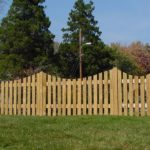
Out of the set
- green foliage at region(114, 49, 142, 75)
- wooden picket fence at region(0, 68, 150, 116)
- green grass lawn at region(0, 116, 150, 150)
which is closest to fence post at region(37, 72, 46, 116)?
wooden picket fence at region(0, 68, 150, 116)

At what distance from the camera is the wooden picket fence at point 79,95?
17109mm

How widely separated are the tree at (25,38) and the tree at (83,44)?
6354 millimetres

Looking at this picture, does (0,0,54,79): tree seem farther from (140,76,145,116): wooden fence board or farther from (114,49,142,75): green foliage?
(114,49,142,75): green foliage

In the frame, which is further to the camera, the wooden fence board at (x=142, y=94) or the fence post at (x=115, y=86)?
the fence post at (x=115, y=86)

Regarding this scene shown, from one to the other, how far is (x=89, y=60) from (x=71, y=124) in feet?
98.3

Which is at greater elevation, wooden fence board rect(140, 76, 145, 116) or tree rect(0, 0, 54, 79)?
tree rect(0, 0, 54, 79)

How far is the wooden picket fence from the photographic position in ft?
56.1

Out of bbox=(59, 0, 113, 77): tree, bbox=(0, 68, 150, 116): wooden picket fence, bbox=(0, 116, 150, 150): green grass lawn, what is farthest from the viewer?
bbox=(59, 0, 113, 77): tree

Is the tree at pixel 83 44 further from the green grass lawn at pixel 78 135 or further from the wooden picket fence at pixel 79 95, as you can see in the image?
the green grass lawn at pixel 78 135

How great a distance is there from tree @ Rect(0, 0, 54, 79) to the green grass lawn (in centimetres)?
2188

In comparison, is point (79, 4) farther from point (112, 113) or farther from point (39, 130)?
point (39, 130)

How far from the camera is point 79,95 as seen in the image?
58.4 feet

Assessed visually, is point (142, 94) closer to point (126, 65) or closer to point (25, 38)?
point (25, 38)

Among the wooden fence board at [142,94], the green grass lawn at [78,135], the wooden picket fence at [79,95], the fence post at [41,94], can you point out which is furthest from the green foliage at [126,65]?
the green grass lawn at [78,135]
